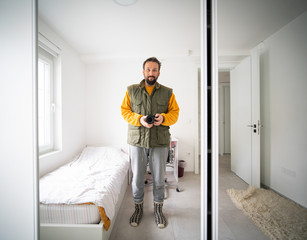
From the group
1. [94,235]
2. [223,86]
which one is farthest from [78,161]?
[223,86]

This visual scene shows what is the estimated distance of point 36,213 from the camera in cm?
62

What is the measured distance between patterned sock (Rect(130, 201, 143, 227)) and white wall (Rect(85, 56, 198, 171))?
0.47 meters

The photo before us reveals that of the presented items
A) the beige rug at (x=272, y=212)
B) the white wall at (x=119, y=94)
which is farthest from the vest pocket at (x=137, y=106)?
the beige rug at (x=272, y=212)

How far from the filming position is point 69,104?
2.25 feet

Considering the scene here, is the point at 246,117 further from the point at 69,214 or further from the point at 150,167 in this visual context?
the point at 69,214

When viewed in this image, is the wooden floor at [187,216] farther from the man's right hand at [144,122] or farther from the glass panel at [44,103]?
the glass panel at [44,103]

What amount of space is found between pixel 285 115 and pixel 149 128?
0.76m

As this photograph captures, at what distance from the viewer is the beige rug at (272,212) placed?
55 centimetres

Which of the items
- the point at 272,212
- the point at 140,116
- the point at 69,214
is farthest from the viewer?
the point at 140,116

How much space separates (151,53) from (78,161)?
88cm

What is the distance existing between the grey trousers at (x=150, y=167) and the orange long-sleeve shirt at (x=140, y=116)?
23 centimetres

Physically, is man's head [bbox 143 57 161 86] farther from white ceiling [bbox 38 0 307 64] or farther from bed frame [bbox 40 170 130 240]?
bed frame [bbox 40 170 130 240]

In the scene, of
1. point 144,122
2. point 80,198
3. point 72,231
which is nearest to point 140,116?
point 144,122

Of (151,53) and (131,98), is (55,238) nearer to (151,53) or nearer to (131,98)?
(131,98)
